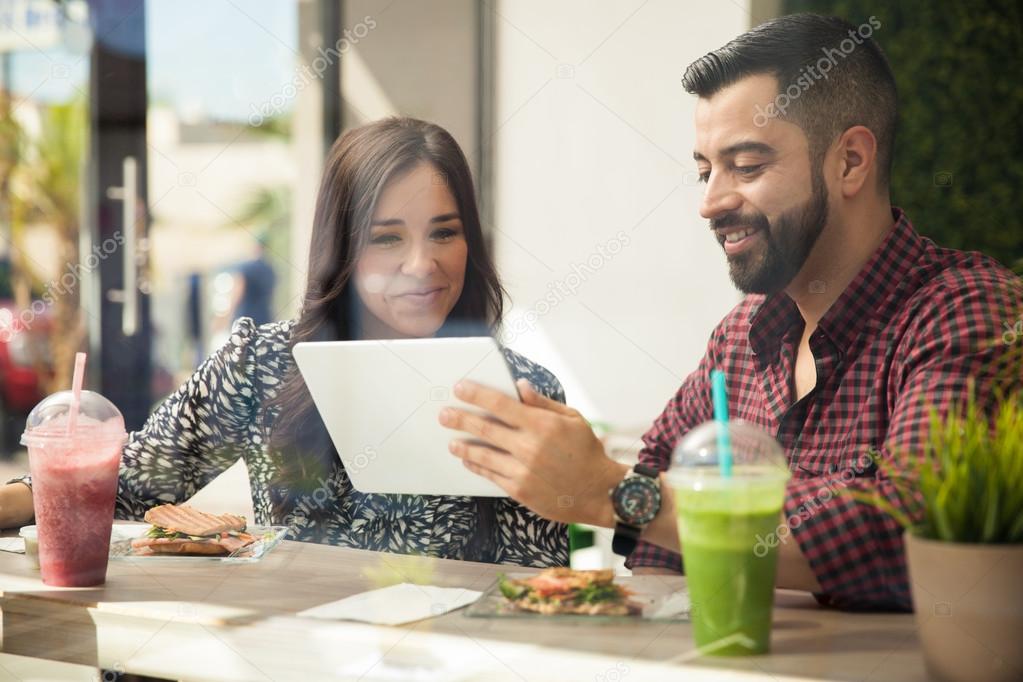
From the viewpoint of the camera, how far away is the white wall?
3.40m

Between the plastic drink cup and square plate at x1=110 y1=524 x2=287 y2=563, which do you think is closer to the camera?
the plastic drink cup

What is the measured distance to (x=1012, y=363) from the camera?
1322 mm

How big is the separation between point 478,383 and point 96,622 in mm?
496

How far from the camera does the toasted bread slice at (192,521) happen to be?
1.44 meters

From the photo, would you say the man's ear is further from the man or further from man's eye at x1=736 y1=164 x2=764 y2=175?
man's eye at x1=736 y1=164 x2=764 y2=175

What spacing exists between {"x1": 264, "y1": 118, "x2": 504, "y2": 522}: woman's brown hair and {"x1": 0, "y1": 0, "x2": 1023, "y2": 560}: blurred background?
109 centimetres

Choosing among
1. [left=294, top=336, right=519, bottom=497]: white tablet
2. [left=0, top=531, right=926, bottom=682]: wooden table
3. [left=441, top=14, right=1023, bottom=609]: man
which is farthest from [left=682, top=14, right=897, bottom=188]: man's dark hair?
[left=0, top=531, right=926, bottom=682]: wooden table

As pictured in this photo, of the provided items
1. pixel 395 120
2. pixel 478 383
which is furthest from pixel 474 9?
pixel 478 383

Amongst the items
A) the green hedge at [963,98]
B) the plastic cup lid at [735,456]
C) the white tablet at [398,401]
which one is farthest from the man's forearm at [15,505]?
the green hedge at [963,98]

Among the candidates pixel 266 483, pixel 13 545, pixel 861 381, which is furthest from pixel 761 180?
pixel 13 545

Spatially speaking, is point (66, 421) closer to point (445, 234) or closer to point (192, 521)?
point (192, 521)

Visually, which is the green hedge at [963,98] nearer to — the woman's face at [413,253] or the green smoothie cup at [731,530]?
the woman's face at [413,253]

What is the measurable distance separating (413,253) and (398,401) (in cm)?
52

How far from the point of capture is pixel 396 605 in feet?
3.76
